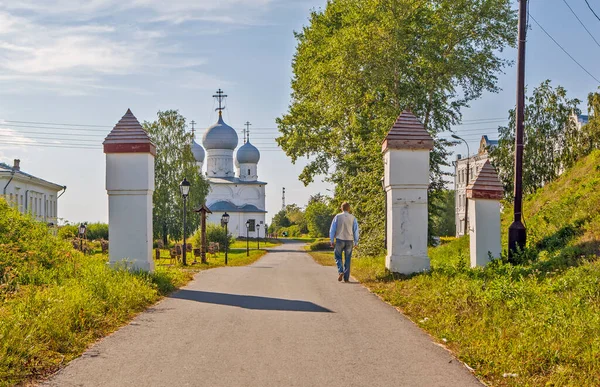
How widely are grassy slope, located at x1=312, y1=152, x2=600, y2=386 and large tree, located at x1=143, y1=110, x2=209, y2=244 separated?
4285 centimetres

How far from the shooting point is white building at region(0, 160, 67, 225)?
160 feet

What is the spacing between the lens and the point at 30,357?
6.54 m

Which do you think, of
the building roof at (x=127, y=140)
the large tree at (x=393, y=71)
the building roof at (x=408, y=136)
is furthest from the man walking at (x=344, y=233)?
the large tree at (x=393, y=71)

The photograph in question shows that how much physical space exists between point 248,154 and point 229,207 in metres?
9.00

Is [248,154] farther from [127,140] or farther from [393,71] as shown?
[127,140]

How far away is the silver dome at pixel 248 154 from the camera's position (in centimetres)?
10069

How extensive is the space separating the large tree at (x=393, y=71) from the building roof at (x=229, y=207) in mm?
63698

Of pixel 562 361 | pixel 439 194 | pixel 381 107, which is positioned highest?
pixel 381 107

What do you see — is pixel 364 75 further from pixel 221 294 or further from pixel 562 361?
pixel 562 361

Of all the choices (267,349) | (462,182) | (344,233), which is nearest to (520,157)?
(344,233)

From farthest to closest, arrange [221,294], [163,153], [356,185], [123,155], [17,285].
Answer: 1. [163,153]
2. [356,185]
3. [123,155]
4. [221,294]
5. [17,285]

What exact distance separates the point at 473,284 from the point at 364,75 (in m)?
18.6

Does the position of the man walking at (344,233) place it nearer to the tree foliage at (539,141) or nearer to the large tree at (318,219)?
the tree foliage at (539,141)

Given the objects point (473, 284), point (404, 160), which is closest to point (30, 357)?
point (473, 284)
